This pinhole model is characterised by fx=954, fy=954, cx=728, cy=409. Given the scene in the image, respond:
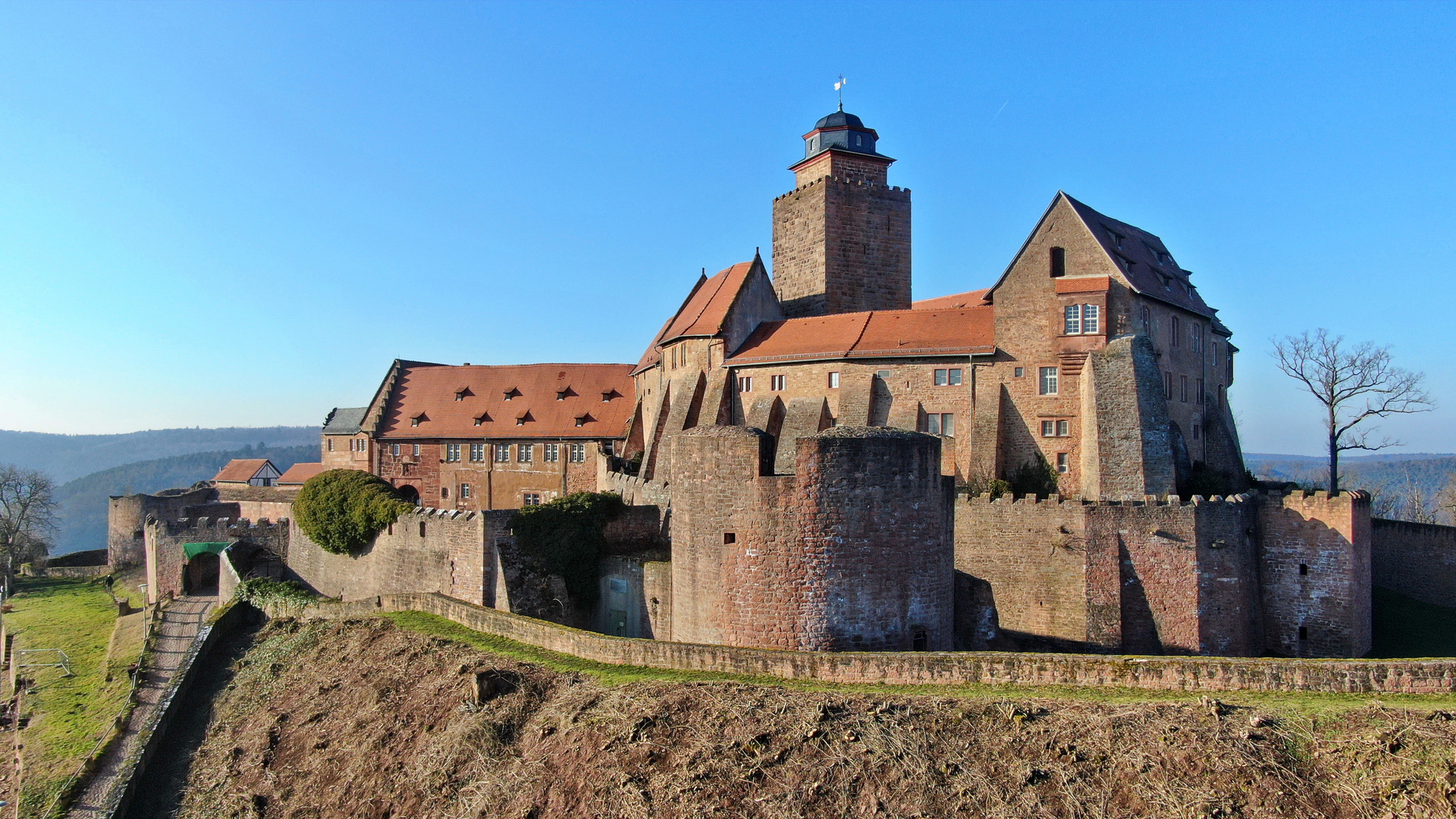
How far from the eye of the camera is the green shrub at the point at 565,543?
24953mm

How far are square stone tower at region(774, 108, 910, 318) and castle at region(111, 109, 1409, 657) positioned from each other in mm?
108

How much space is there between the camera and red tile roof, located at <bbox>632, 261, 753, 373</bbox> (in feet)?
121

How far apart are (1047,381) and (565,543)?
14999mm

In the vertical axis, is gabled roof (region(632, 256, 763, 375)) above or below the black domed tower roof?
below

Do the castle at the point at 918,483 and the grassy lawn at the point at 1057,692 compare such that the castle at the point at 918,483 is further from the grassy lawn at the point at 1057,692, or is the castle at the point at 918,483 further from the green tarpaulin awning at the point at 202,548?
the grassy lawn at the point at 1057,692

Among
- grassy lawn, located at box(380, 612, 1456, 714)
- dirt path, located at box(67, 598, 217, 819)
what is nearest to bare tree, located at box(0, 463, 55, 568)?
dirt path, located at box(67, 598, 217, 819)

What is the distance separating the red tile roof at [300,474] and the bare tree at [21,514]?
14581mm

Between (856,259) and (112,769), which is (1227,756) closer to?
(112,769)

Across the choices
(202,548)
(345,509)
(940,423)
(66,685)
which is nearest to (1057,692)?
(940,423)

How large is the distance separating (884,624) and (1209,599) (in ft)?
33.6

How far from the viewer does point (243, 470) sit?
6662 centimetres

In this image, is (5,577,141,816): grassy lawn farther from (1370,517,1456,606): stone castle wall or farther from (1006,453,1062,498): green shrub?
(1370,517,1456,606): stone castle wall

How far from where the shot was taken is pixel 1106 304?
91.4ft

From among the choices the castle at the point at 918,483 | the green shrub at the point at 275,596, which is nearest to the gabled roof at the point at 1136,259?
the castle at the point at 918,483
